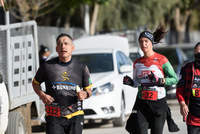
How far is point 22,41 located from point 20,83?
70 cm

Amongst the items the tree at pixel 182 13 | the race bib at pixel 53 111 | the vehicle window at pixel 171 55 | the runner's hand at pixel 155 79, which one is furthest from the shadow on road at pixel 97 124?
the tree at pixel 182 13

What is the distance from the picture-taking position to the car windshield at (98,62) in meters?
10.0

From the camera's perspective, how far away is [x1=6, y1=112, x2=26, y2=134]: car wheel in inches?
245

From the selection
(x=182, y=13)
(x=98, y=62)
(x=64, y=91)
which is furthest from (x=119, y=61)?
(x=182, y=13)

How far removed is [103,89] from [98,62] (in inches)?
47.7

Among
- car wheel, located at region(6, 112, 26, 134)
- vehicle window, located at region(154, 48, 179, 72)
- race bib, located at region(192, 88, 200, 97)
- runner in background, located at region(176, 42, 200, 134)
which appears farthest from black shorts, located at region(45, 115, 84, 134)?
vehicle window, located at region(154, 48, 179, 72)

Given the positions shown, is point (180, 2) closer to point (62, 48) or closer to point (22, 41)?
point (22, 41)

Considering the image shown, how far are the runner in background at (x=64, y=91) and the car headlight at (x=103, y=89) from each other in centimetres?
418

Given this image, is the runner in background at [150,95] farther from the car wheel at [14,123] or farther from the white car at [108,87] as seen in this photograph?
the white car at [108,87]

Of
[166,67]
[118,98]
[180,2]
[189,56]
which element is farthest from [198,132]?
[180,2]

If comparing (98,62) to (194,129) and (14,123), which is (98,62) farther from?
(194,129)

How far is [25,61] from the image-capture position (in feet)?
23.5

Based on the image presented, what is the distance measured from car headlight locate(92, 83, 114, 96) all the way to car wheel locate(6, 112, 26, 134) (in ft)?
9.03

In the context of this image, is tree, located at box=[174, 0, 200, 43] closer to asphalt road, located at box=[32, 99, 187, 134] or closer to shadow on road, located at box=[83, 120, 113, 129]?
shadow on road, located at box=[83, 120, 113, 129]
